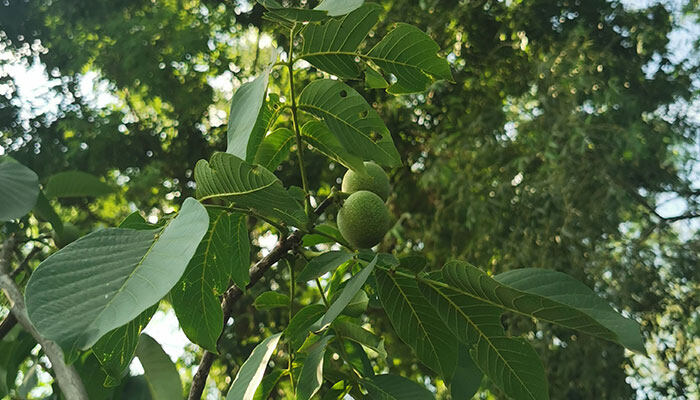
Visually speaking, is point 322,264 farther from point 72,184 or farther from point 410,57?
point 72,184

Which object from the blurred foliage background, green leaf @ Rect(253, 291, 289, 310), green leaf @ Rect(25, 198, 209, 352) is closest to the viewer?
green leaf @ Rect(25, 198, 209, 352)

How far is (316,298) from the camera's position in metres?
3.52

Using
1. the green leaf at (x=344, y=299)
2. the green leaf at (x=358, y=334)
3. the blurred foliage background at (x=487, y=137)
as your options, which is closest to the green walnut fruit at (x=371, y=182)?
the green leaf at (x=358, y=334)

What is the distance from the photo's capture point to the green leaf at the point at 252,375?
0.59m

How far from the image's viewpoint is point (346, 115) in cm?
70

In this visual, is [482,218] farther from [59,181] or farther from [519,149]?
[59,181]

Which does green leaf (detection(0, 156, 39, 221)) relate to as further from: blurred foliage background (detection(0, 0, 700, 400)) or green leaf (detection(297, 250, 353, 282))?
blurred foliage background (detection(0, 0, 700, 400))

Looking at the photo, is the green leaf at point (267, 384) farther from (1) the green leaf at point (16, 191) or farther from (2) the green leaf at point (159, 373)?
(1) the green leaf at point (16, 191)

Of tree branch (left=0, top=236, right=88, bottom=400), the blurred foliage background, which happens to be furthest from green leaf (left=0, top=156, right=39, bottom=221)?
the blurred foliage background

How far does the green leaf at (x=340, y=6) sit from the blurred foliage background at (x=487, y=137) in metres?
2.08

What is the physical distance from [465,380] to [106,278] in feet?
1.34

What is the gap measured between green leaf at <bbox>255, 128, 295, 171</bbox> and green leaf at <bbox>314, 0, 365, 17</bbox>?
0.17m

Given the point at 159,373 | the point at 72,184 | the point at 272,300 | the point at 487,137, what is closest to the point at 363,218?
the point at 272,300

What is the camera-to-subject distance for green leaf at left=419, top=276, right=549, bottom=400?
64 centimetres
